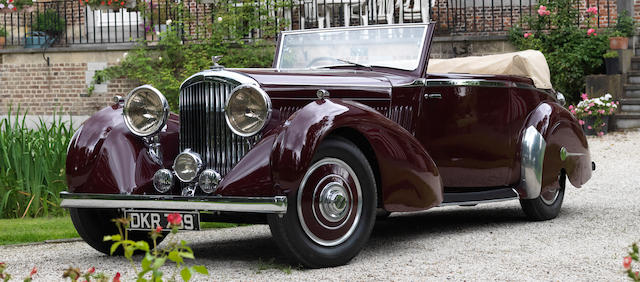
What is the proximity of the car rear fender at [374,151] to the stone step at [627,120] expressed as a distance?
9650 millimetres

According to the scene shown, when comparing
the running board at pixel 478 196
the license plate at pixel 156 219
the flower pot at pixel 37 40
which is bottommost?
the running board at pixel 478 196

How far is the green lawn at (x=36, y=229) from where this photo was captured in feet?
21.7

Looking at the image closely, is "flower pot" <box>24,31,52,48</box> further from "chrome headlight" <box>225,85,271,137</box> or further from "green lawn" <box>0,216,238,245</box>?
"chrome headlight" <box>225,85,271,137</box>

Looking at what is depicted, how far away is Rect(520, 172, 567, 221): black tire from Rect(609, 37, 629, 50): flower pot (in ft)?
27.9

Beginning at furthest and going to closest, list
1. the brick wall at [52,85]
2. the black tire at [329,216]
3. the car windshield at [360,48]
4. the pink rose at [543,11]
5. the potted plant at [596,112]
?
the brick wall at [52,85]
the pink rose at [543,11]
the potted plant at [596,112]
the car windshield at [360,48]
the black tire at [329,216]

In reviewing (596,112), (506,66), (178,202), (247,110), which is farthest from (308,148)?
(596,112)

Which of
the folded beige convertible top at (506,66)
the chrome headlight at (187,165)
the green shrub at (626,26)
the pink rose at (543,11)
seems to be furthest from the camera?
the pink rose at (543,11)

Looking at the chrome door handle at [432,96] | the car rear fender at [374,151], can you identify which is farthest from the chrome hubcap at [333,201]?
the chrome door handle at [432,96]

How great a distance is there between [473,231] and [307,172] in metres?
2.05

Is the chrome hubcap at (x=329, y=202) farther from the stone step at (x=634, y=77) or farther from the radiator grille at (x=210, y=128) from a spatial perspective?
the stone step at (x=634, y=77)

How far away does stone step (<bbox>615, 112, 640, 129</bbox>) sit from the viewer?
14.3 m

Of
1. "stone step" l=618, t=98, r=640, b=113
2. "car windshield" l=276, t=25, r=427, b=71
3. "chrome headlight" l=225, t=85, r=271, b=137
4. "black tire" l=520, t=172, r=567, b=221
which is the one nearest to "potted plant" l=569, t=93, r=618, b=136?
"stone step" l=618, t=98, r=640, b=113

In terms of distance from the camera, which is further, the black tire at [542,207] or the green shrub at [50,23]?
the green shrub at [50,23]

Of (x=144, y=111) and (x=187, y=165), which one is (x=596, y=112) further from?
(x=187, y=165)
